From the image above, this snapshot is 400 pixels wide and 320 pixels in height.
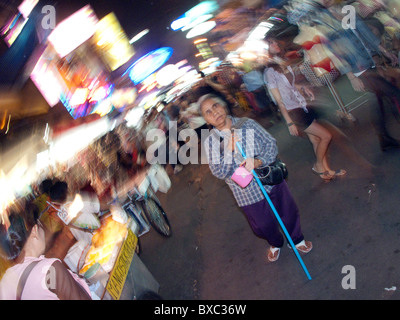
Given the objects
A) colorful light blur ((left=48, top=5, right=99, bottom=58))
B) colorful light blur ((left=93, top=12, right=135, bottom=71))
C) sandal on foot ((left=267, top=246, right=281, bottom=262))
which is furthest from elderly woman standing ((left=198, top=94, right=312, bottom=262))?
colorful light blur ((left=93, top=12, right=135, bottom=71))

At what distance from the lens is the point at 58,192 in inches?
172

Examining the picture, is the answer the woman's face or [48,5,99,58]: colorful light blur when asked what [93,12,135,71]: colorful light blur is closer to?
[48,5,99,58]: colorful light blur

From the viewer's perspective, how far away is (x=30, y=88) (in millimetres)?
5793

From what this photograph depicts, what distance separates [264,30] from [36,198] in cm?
833

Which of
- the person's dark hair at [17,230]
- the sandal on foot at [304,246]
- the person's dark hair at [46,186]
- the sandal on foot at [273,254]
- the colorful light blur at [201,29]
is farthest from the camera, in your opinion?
the colorful light blur at [201,29]

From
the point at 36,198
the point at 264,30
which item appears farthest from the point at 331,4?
the point at 36,198

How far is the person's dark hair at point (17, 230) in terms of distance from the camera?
338cm

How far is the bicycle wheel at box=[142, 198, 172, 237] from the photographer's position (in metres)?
5.83

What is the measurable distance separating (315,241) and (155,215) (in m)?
3.05

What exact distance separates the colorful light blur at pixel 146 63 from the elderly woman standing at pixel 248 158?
7468 mm

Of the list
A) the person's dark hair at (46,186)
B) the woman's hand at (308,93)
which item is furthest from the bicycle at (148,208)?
the woman's hand at (308,93)

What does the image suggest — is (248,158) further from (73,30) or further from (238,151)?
(73,30)

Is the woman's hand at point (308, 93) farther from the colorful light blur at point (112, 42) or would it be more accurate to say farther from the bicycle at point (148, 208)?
the colorful light blur at point (112, 42)

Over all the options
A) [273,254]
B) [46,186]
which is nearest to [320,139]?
[273,254]
